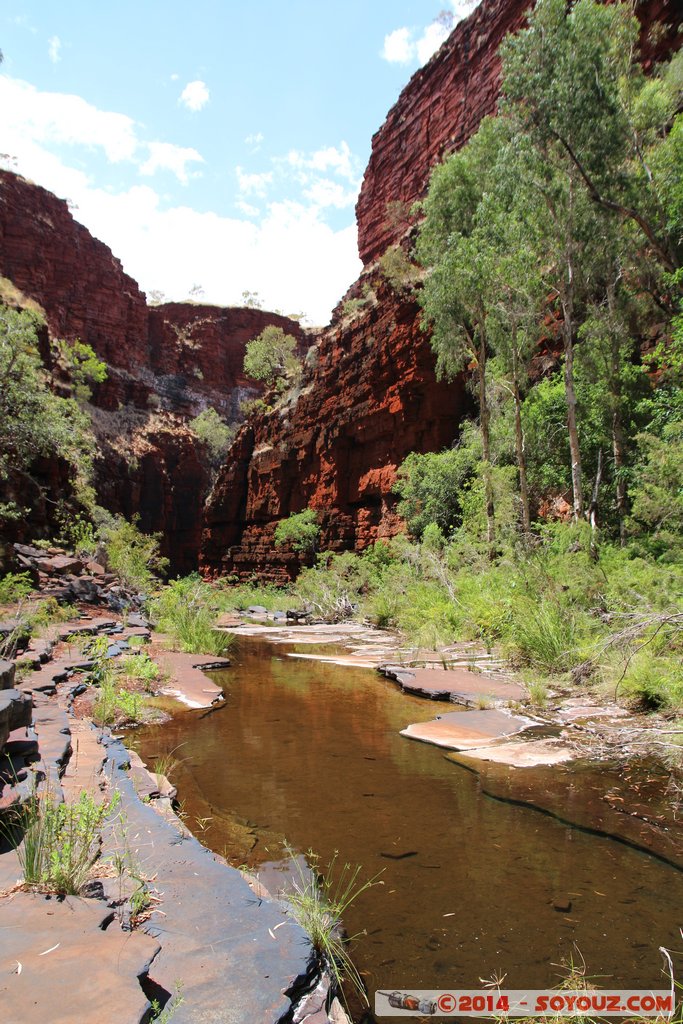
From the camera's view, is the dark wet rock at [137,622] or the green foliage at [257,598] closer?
the dark wet rock at [137,622]

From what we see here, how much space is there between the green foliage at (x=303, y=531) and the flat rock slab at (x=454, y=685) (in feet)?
61.9

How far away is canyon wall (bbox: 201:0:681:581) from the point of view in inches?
907

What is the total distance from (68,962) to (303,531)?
2621 cm

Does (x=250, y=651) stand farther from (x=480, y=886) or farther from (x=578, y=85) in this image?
(x=578, y=85)

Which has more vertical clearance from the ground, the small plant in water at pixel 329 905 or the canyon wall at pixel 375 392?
the canyon wall at pixel 375 392

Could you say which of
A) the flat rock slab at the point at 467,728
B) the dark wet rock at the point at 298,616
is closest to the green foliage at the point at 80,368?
the dark wet rock at the point at 298,616

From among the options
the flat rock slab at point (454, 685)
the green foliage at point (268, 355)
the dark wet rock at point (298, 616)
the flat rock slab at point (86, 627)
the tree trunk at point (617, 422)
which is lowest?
the dark wet rock at point (298, 616)

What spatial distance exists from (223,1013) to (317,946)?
2.02 feet

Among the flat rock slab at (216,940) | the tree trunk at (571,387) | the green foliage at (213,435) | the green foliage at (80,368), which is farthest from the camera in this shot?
the green foliage at (213,435)

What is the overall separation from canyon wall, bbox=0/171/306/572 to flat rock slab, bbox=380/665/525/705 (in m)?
38.3

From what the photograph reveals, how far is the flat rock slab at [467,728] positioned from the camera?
5.32 meters

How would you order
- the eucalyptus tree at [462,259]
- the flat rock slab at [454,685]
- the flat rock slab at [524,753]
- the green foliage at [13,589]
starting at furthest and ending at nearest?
1. the eucalyptus tree at [462,259]
2. the green foliage at [13,589]
3. the flat rock slab at [454,685]
4. the flat rock slab at [524,753]

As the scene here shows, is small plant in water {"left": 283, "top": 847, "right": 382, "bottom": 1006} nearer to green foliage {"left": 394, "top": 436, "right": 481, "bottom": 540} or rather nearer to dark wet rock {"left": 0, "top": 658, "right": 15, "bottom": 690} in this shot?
dark wet rock {"left": 0, "top": 658, "right": 15, "bottom": 690}

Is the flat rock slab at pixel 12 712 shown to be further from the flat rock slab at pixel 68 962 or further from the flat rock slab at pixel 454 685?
the flat rock slab at pixel 454 685
